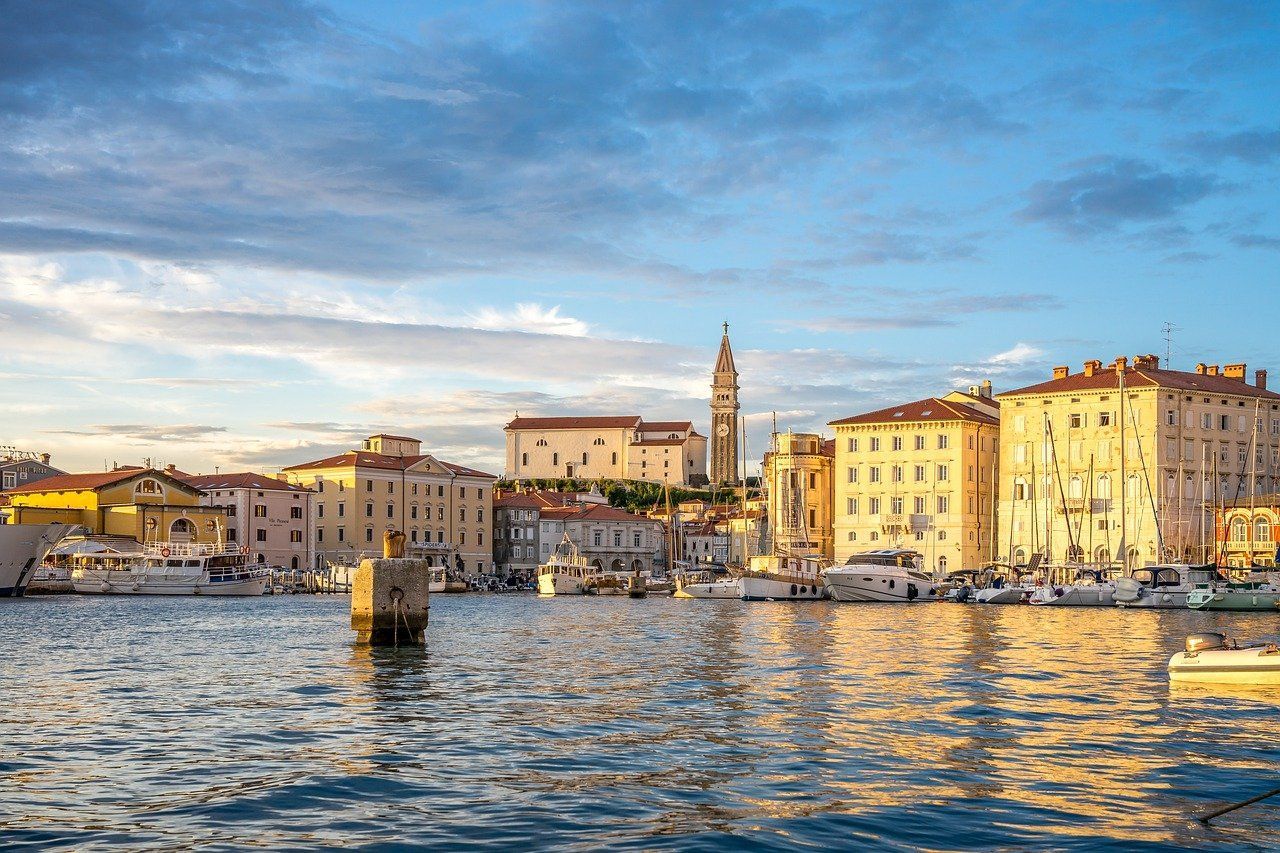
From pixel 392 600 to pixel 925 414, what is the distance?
3037 inches

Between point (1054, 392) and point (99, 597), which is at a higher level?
point (1054, 392)

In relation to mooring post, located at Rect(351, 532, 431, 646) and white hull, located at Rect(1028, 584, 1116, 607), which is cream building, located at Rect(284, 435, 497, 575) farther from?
mooring post, located at Rect(351, 532, 431, 646)

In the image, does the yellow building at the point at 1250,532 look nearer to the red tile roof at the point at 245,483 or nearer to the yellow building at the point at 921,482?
the yellow building at the point at 921,482

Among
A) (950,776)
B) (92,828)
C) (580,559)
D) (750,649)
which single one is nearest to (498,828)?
(92,828)

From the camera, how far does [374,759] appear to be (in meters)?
16.4

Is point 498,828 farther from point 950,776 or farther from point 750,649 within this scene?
point 750,649

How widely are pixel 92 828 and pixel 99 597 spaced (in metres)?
78.5

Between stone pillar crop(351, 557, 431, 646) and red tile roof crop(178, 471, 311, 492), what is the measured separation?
296ft

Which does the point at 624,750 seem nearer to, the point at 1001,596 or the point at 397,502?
the point at 1001,596

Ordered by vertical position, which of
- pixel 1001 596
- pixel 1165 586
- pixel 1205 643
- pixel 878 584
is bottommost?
pixel 1001 596

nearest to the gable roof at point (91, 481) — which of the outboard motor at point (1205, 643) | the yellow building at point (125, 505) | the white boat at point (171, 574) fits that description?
the yellow building at point (125, 505)

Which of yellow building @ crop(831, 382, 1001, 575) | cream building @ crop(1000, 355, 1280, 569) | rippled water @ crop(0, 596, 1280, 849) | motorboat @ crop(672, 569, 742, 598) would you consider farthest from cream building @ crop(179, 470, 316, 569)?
rippled water @ crop(0, 596, 1280, 849)

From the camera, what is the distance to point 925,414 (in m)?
104

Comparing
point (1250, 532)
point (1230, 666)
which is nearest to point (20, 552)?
point (1230, 666)
